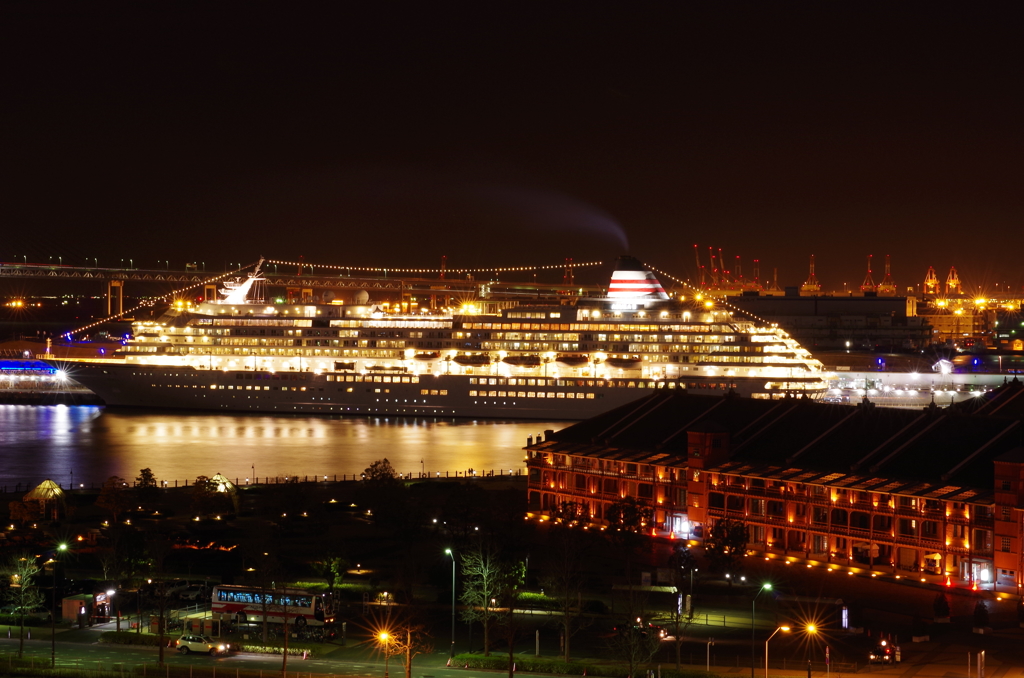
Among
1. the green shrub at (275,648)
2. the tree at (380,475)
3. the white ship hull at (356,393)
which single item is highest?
the white ship hull at (356,393)

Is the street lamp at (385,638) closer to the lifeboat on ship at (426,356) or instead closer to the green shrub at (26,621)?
the green shrub at (26,621)

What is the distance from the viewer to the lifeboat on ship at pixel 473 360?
3478 centimetres

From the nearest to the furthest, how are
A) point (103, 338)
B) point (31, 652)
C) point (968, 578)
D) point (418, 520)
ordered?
point (31, 652)
point (968, 578)
point (418, 520)
point (103, 338)

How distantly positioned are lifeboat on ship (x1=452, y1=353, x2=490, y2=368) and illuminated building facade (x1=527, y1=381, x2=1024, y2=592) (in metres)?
15.4

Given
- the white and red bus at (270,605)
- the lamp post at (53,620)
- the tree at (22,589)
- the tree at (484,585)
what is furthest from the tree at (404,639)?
the tree at (22,589)

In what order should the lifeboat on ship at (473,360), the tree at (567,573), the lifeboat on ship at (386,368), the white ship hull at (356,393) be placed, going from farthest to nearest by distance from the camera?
the lifeboat on ship at (386,368), the lifeboat on ship at (473,360), the white ship hull at (356,393), the tree at (567,573)

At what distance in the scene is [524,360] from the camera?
3462cm

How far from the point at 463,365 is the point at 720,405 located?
16826 mm

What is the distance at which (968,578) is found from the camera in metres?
13.8

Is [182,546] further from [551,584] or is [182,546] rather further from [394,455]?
[394,455]

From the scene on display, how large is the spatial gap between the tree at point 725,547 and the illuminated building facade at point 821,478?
0.90 metres

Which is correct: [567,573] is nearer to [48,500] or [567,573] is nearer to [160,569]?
[160,569]

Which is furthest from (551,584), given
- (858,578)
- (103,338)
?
(103,338)

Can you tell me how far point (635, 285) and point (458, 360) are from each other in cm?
528
